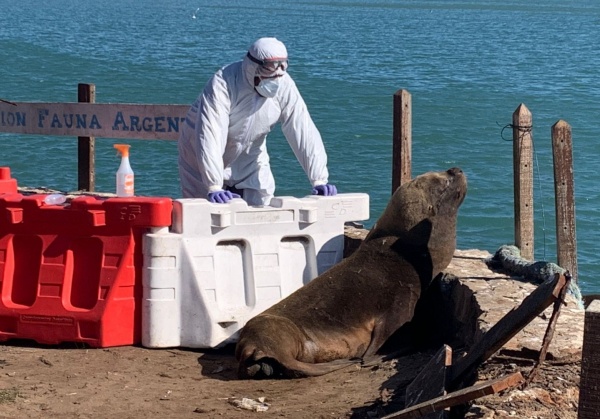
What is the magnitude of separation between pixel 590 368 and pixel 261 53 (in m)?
4.50

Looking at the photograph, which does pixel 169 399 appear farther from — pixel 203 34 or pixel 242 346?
pixel 203 34

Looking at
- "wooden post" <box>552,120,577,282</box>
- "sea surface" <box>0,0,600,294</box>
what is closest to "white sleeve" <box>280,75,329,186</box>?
"wooden post" <box>552,120,577,282</box>

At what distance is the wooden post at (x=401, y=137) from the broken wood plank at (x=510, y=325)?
4.55 metres

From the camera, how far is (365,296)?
8258mm

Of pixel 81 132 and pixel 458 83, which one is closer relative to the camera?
pixel 81 132

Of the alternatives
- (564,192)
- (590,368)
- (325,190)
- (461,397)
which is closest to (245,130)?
(325,190)

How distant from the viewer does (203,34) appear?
57062mm

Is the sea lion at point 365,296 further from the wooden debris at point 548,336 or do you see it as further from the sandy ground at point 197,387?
the wooden debris at point 548,336

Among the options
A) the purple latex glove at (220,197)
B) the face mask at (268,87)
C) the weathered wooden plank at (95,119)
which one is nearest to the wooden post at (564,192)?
the face mask at (268,87)

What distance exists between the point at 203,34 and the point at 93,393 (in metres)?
51.0

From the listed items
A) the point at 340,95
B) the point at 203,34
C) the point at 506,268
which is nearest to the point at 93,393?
the point at 506,268

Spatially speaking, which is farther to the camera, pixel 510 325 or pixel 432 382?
pixel 432 382

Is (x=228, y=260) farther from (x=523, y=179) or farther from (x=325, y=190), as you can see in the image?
(x=523, y=179)

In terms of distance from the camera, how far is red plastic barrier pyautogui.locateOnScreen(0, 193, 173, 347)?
8070mm
